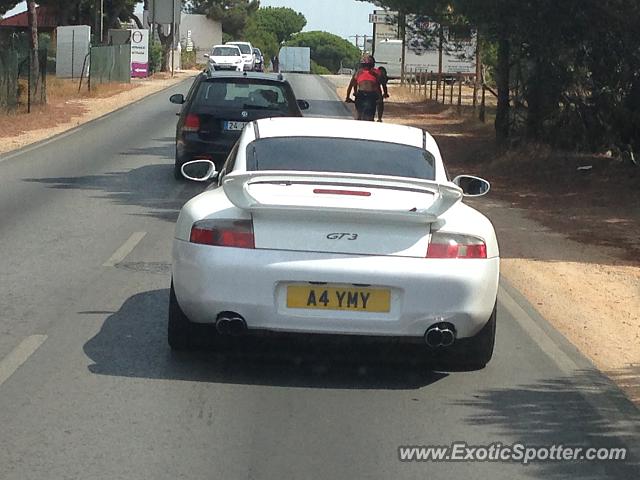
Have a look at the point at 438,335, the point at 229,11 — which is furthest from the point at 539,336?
the point at 229,11

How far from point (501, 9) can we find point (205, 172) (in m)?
11.6

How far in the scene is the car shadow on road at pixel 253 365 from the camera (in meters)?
7.70

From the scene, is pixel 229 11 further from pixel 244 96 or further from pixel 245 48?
pixel 244 96

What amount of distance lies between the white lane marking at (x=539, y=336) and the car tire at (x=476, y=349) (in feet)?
1.86

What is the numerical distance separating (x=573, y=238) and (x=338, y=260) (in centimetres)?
833

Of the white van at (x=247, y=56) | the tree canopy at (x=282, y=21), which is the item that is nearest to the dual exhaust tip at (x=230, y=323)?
the white van at (x=247, y=56)

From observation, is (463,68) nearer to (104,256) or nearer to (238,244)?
(104,256)

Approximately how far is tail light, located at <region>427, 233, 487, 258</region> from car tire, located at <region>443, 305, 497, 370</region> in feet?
1.52

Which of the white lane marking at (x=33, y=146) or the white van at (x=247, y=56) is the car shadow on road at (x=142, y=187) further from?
the white van at (x=247, y=56)

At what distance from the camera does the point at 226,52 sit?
66750 mm

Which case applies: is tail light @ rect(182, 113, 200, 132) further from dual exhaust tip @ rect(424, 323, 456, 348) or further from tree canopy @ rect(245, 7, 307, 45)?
tree canopy @ rect(245, 7, 307, 45)

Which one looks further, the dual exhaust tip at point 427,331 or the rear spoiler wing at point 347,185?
the dual exhaust tip at point 427,331

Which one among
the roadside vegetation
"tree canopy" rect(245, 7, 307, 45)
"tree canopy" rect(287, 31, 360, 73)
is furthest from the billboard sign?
"tree canopy" rect(245, 7, 307, 45)
